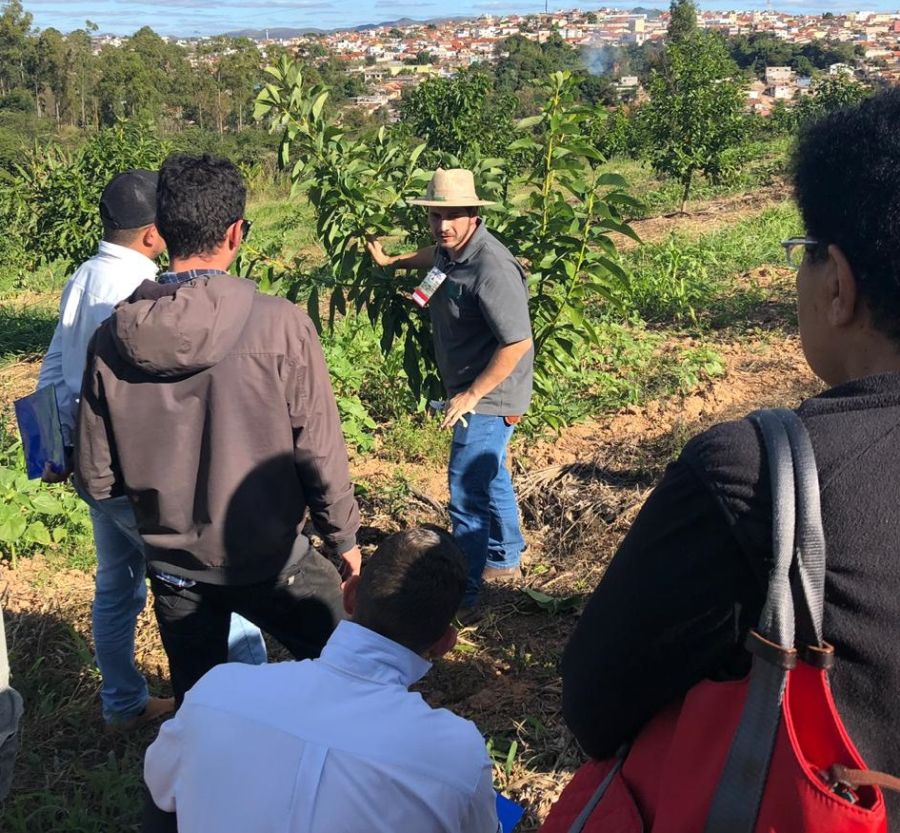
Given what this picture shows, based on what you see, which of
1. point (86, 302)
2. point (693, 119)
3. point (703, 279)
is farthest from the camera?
point (693, 119)

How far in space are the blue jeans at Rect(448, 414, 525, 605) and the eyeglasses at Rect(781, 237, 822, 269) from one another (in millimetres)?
2290

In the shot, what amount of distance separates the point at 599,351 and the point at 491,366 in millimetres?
3453

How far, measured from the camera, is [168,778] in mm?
1662

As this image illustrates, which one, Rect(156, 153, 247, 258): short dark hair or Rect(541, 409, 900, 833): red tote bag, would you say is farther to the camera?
Rect(156, 153, 247, 258): short dark hair

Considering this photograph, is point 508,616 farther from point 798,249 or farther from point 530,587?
point 798,249

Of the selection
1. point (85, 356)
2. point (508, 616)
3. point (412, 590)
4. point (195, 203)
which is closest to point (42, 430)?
point (85, 356)

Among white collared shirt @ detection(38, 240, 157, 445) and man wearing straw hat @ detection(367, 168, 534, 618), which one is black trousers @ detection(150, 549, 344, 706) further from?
man wearing straw hat @ detection(367, 168, 534, 618)

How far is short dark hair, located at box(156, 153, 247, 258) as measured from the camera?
7.64ft

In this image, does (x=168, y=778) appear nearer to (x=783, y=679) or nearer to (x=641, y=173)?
(x=783, y=679)

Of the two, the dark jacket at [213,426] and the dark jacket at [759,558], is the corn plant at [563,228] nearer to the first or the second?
the dark jacket at [213,426]

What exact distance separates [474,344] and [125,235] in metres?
1.37

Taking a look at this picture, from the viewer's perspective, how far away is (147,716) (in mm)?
3221

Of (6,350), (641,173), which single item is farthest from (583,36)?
(6,350)

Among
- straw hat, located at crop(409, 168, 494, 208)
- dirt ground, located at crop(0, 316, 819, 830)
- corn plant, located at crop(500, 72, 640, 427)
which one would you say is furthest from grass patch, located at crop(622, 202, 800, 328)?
straw hat, located at crop(409, 168, 494, 208)
